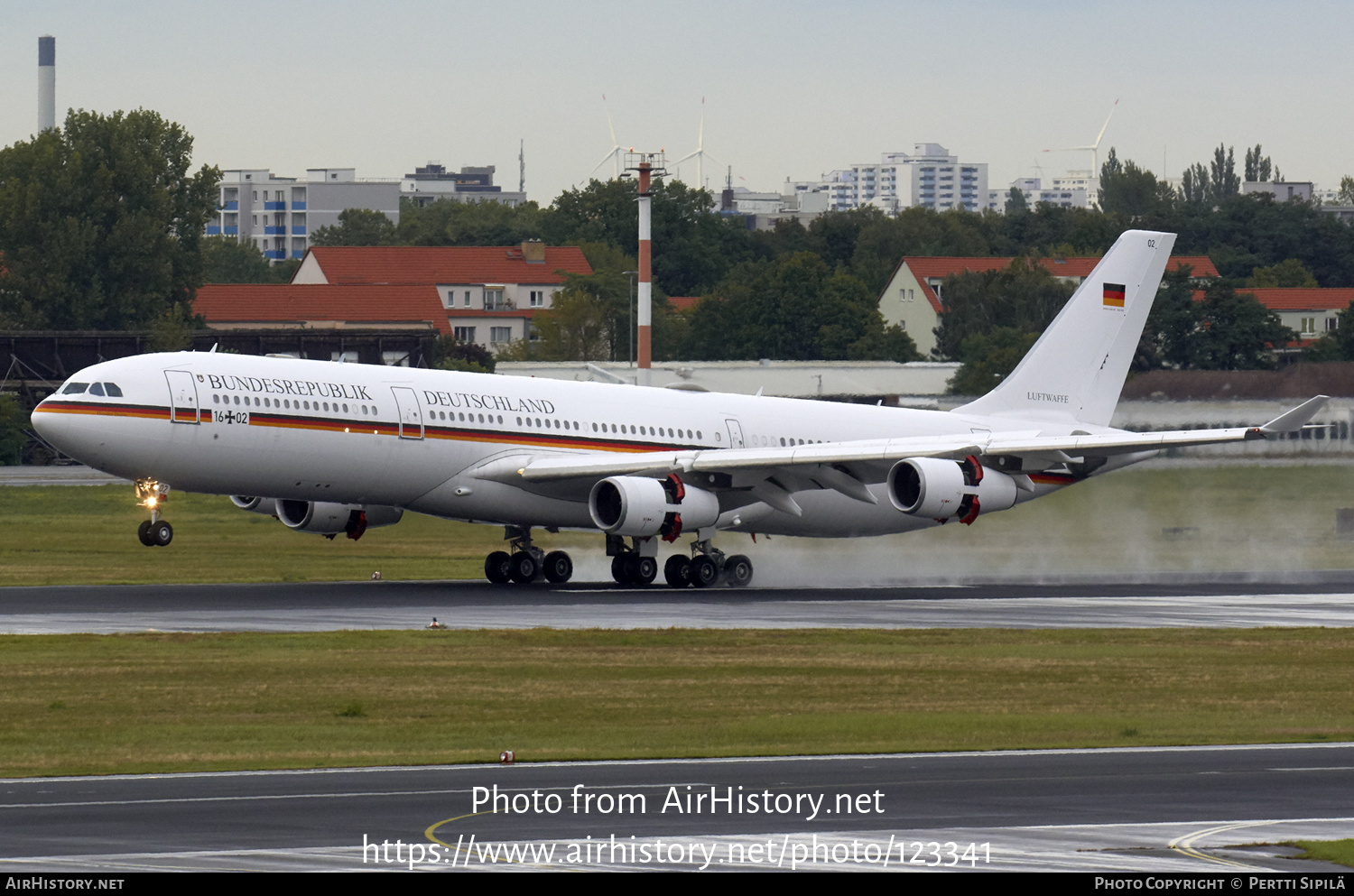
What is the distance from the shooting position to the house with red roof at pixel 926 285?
15725 centimetres

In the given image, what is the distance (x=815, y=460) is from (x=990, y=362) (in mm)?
65135

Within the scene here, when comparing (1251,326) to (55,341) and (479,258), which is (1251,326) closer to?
(55,341)

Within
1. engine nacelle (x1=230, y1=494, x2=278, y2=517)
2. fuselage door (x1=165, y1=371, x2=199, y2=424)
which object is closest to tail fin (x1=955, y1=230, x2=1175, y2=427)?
engine nacelle (x1=230, y1=494, x2=278, y2=517)

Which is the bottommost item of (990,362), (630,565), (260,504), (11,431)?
(630,565)

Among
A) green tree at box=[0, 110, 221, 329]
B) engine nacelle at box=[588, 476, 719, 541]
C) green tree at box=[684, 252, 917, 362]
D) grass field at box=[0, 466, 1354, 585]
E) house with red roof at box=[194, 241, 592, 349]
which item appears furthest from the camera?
house with red roof at box=[194, 241, 592, 349]

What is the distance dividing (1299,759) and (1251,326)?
9180 cm

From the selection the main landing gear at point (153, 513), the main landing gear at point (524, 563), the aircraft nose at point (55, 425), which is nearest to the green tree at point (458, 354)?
the main landing gear at point (524, 563)

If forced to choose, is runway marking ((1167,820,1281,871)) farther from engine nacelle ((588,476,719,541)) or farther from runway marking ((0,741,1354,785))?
engine nacelle ((588,476,719,541))

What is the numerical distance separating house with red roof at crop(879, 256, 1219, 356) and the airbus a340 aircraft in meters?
102

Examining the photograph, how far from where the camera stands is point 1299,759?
21906mm

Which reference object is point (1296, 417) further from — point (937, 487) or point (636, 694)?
point (636, 694)

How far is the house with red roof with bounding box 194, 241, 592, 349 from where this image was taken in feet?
484

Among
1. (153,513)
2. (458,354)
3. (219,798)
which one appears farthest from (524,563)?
(458,354)

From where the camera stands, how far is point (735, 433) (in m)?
51.2
